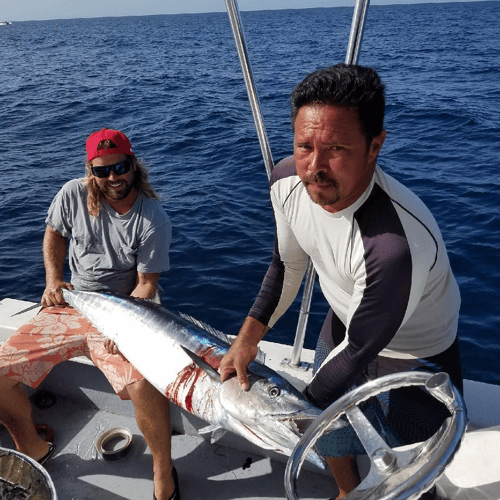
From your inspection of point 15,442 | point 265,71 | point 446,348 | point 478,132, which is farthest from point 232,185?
point 265,71

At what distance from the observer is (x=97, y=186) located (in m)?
3.05

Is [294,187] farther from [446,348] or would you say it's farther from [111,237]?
[111,237]

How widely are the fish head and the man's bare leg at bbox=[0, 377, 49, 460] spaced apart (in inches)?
51.8

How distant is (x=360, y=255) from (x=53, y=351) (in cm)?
190

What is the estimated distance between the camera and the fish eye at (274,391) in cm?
201

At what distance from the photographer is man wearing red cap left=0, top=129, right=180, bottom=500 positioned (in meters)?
2.75

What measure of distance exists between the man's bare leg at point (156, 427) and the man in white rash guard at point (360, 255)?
1.91 ft

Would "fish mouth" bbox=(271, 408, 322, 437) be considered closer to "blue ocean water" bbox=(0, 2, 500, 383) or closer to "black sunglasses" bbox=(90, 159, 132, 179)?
"black sunglasses" bbox=(90, 159, 132, 179)

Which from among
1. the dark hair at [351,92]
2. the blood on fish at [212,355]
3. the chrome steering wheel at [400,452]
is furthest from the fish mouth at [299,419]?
the dark hair at [351,92]

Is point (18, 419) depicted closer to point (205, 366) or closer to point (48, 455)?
point (48, 455)

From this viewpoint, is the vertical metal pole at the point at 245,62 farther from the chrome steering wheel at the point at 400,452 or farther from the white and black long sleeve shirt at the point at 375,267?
the chrome steering wheel at the point at 400,452

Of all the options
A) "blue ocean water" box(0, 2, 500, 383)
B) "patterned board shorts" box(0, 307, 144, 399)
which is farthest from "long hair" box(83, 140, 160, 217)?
"blue ocean water" box(0, 2, 500, 383)

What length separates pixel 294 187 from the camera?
1998mm

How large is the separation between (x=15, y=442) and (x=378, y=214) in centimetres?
237
